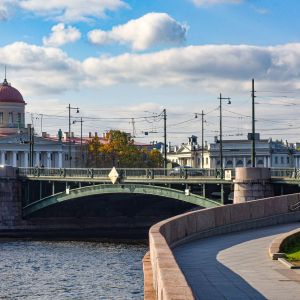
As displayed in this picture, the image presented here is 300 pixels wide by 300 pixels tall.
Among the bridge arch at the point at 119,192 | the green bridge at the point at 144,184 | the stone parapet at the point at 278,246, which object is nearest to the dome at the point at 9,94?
the green bridge at the point at 144,184

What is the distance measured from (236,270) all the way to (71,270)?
26.7 meters

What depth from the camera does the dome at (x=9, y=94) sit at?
13738 centimetres

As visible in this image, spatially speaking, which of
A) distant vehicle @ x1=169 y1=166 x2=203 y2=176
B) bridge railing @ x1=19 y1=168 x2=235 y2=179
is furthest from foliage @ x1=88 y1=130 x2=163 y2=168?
distant vehicle @ x1=169 y1=166 x2=203 y2=176

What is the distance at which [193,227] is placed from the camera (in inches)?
1025

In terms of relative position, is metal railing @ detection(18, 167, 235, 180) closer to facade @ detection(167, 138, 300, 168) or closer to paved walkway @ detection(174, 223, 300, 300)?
paved walkway @ detection(174, 223, 300, 300)

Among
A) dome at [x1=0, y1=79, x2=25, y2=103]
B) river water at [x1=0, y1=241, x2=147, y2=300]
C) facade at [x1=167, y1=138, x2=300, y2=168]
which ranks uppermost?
dome at [x1=0, y1=79, x2=25, y2=103]

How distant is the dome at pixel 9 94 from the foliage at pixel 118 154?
16.0 m

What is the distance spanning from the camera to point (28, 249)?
57.1 meters

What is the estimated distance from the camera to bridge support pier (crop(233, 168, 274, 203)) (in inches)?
1891

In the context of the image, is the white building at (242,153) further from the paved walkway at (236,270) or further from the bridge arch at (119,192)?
the paved walkway at (236,270)

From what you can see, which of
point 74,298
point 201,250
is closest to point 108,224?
point 74,298

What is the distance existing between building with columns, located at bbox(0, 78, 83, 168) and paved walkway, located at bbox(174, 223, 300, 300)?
10678cm

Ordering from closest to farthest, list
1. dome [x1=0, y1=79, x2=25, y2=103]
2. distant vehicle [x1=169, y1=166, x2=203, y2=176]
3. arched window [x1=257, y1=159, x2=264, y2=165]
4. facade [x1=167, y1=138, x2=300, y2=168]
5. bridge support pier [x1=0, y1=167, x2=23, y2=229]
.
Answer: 1. distant vehicle [x1=169, y1=166, x2=203, y2=176]
2. bridge support pier [x1=0, y1=167, x2=23, y2=229]
3. dome [x1=0, y1=79, x2=25, y2=103]
4. facade [x1=167, y1=138, x2=300, y2=168]
5. arched window [x1=257, y1=159, x2=264, y2=165]

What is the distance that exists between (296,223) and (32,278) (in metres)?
15.0
